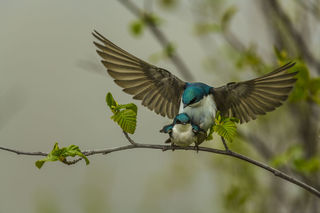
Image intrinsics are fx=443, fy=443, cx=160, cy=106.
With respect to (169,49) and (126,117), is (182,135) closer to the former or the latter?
(126,117)

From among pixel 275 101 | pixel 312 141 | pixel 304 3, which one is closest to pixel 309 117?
pixel 312 141

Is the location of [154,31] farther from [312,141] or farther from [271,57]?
[312,141]

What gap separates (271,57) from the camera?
193cm

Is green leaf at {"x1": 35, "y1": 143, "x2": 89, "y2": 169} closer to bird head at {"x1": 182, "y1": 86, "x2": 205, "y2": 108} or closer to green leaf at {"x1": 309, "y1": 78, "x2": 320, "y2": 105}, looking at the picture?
bird head at {"x1": 182, "y1": 86, "x2": 205, "y2": 108}

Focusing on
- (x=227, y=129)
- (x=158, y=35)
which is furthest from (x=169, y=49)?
(x=227, y=129)

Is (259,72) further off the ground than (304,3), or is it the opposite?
(304,3)

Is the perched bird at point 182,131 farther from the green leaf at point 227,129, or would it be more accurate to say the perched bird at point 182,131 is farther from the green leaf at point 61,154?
the green leaf at point 61,154

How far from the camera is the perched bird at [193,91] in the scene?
0.96m

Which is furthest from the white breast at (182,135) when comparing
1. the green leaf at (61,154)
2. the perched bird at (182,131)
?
the green leaf at (61,154)

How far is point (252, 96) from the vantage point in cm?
108

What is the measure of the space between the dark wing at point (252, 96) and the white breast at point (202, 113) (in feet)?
0.25

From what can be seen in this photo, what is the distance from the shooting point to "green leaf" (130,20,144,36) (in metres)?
1.57

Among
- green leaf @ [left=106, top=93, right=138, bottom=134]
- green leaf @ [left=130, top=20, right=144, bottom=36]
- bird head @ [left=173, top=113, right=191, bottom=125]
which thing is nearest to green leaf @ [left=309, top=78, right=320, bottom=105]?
bird head @ [left=173, top=113, right=191, bottom=125]

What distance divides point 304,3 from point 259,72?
0.85 feet
